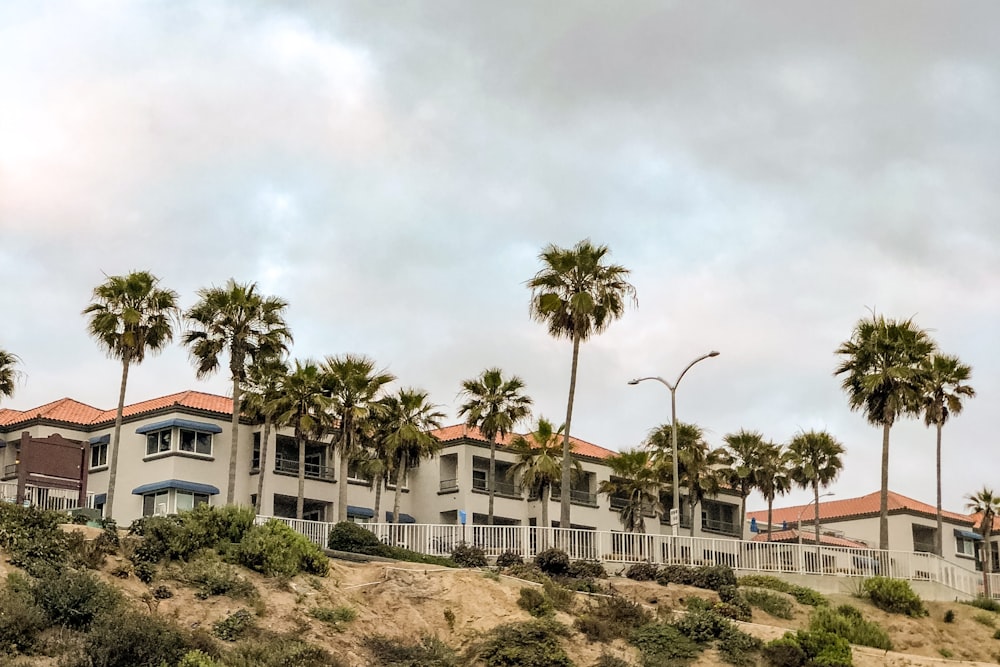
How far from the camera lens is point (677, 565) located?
4722cm

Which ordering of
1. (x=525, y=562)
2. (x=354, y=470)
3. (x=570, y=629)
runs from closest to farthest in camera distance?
(x=570, y=629), (x=525, y=562), (x=354, y=470)

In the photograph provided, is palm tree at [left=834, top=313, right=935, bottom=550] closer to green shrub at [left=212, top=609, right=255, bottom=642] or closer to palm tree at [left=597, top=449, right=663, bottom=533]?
palm tree at [left=597, top=449, right=663, bottom=533]

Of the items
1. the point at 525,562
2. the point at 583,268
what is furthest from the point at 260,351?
the point at 525,562

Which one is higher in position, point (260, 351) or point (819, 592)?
point (260, 351)

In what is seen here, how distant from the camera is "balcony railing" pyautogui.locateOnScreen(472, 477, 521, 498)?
69.6 m

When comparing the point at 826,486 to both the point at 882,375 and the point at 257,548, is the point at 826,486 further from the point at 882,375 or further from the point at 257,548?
the point at 257,548

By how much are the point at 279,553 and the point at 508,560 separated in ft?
33.2

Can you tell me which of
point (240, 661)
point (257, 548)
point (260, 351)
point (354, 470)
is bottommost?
point (240, 661)

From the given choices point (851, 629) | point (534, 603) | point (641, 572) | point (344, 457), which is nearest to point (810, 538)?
point (344, 457)

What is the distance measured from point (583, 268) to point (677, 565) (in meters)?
14.0

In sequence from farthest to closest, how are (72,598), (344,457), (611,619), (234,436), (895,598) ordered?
(344,457)
(234,436)
(895,598)
(611,619)
(72,598)

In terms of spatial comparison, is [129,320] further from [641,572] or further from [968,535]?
[968,535]

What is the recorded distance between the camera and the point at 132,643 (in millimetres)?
31719

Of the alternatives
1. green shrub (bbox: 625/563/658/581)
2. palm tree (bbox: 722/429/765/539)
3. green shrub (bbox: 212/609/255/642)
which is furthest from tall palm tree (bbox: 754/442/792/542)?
green shrub (bbox: 212/609/255/642)
